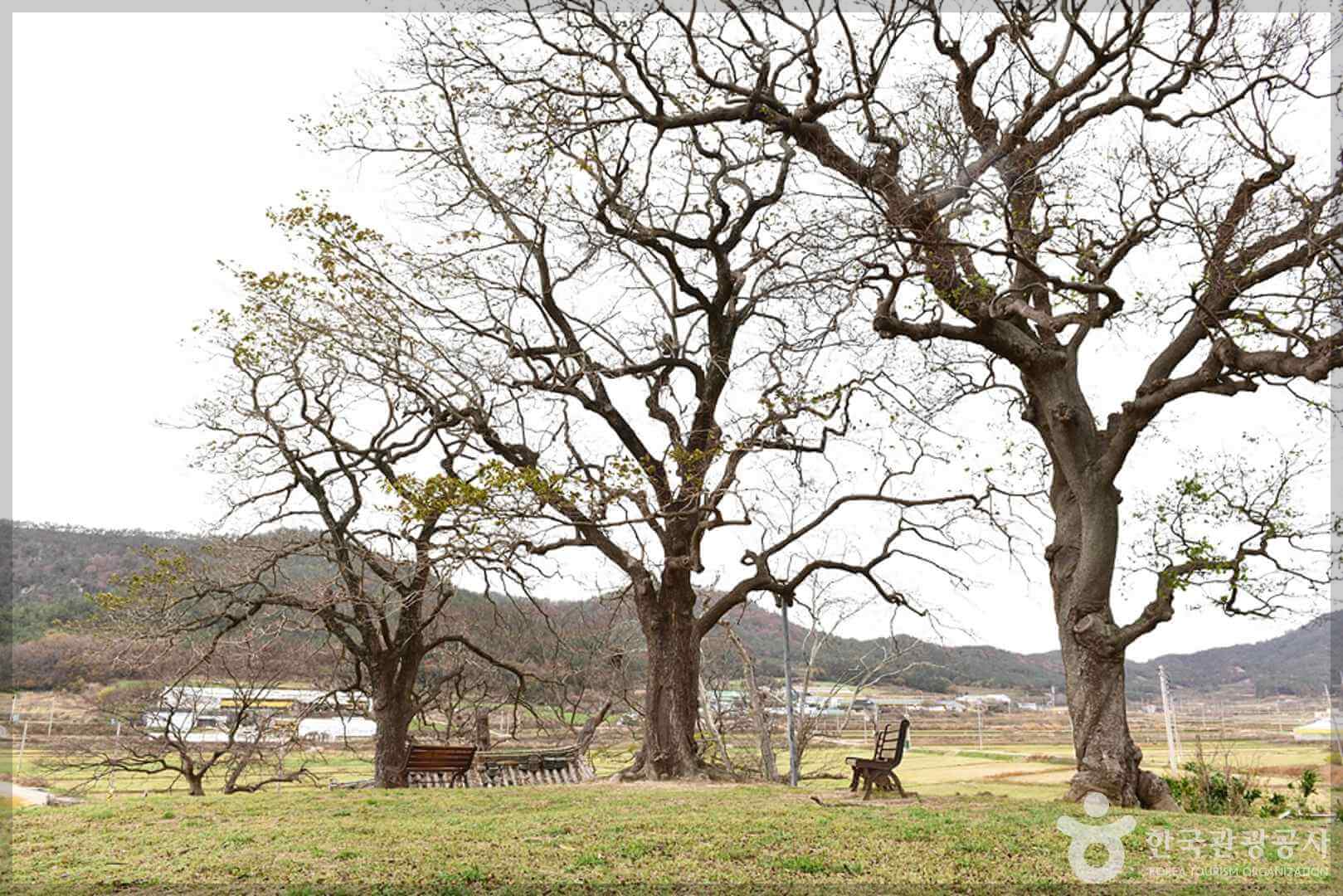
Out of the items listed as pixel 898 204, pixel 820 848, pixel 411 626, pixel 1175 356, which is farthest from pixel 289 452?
pixel 1175 356

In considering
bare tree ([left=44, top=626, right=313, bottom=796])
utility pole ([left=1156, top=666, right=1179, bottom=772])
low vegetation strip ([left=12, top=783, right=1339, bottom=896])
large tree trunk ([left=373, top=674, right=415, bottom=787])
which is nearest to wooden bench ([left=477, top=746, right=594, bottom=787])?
large tree trunk ([left=373, top=674, right=415, bottom=787])

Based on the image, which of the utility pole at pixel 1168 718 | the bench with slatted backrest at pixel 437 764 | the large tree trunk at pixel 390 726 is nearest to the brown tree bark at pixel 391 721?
the large tree trunk at pixel 390 726

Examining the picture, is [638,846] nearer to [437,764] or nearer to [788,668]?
[788,668]

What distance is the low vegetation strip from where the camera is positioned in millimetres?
5078

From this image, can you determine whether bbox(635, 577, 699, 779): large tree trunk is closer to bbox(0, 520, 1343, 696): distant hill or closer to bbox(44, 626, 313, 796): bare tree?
bbox(0, 520, 1343, 696): distant hill

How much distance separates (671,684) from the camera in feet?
38.9

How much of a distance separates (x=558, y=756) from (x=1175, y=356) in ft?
35.2

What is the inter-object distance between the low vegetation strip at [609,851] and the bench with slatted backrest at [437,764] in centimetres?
411

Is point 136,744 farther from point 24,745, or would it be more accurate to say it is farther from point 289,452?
point 289,452

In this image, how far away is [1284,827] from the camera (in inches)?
279

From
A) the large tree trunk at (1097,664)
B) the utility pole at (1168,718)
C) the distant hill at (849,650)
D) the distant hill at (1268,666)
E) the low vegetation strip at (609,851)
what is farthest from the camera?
the distant hill at (849,650)

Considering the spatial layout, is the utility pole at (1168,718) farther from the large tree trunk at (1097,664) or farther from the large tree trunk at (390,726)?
the large tree trunk at (390,726)

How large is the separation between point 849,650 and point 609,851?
14.3 m

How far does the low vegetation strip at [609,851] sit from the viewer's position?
5078 millimetres
